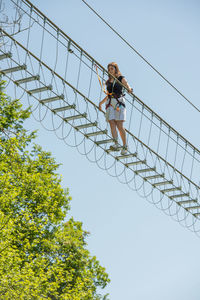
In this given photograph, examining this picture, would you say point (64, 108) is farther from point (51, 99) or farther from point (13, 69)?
point (13, 69)

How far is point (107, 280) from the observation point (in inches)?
1124

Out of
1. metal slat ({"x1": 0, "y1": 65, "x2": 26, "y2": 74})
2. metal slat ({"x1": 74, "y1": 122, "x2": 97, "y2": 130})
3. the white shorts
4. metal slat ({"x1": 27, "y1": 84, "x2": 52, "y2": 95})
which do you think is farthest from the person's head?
metal slat ({"x1": 0, "y1": 65, "x2": 26, "y2": 74})

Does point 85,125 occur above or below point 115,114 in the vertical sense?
below

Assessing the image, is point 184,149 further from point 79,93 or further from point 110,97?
point 79,93

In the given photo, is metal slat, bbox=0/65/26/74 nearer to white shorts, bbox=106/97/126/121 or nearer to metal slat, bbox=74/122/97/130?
metal slat, bbox=74/122/97/130

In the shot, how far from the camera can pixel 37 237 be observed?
25.6 m

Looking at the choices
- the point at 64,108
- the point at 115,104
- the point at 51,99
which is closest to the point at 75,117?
the point at 64,108

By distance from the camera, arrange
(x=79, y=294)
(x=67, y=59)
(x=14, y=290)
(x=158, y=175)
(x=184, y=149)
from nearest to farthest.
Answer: (x=67, y=59)
(x=158, y=175)
(x=184, y=149)
(x=14, y=290)
(x=79, y=294)

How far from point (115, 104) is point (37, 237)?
12.5 m

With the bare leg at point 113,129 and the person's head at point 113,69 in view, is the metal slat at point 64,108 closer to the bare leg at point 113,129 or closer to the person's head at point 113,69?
the person's head at point 113,69

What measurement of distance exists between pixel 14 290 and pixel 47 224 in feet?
16.5

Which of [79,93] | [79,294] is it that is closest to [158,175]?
[79,93]

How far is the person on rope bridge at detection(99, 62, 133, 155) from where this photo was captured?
14.0m

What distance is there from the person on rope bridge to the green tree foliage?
8645 mm
